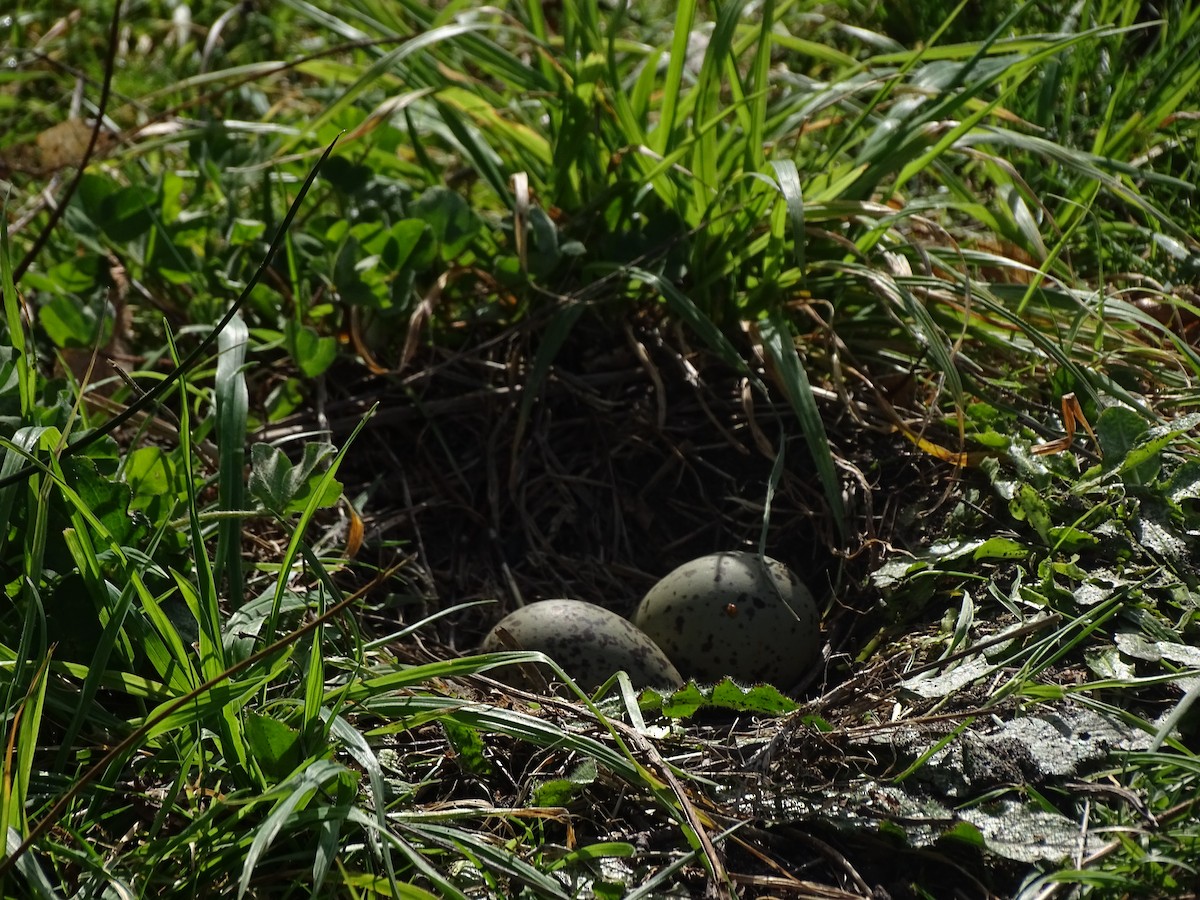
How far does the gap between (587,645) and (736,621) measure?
31 centimetres

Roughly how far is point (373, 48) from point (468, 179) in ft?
1.95

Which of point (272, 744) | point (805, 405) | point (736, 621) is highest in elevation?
point (805, 405)

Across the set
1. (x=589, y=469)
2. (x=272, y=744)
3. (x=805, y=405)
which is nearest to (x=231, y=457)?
(x=272, y=744)

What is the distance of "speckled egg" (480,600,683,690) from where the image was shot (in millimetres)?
2156

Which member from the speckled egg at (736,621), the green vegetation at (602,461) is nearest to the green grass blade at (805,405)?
the green vegetation at (602,461)

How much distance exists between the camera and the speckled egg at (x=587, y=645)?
2156mm

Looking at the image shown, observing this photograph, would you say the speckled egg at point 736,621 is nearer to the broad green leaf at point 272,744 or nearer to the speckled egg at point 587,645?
the speckled egg at point 587,645

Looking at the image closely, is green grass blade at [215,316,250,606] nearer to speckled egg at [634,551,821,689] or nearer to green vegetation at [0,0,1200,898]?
green vegetation at [0,0,1200,898]

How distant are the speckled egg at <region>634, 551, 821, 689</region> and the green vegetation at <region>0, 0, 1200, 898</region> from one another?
0.10m

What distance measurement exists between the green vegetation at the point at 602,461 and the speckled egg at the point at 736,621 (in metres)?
0.10

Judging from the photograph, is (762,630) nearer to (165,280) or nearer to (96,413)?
(96,413)

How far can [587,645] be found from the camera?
2160mm

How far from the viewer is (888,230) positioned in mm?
2777

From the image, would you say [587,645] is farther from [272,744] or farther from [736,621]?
[272,744]
